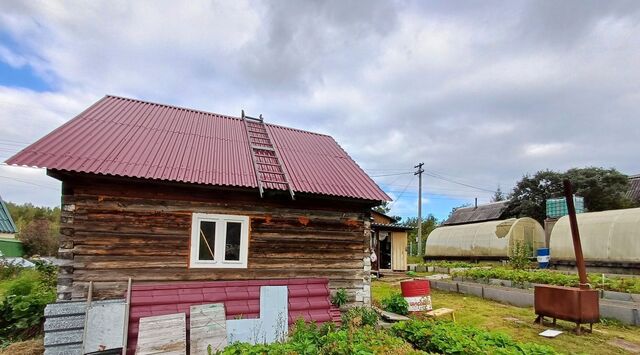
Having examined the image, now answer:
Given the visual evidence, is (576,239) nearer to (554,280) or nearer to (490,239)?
(554,280)

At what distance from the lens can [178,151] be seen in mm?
9016

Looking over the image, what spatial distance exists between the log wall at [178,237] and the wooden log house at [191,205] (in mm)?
20

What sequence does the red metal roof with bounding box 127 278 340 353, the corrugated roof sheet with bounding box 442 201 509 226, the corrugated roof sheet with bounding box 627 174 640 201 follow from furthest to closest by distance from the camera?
the corrugated roof sheet with bounding box 442 201 509 226 < the corrugated roof sheet with bounding box 627 174 640 201 < the red metal roof with bounding box 127 278 340 353

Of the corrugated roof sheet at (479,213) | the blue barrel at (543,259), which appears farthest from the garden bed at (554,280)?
the corrugated roof sheet at (479,213)

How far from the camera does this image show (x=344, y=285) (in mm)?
9523

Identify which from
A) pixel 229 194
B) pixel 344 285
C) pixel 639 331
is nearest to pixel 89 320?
pixel 229 194

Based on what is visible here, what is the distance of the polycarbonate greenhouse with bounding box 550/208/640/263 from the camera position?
1714 cm

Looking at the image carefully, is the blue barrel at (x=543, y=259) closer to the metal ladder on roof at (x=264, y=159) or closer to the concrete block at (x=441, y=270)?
the concrete block at (x=441, y=270)

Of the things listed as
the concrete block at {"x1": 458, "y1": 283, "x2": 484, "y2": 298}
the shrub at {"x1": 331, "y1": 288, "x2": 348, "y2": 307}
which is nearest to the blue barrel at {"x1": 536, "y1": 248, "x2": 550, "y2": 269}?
the concrete block at {"x1": 458, "y1": 283, "x2": 484, "y2": 298}

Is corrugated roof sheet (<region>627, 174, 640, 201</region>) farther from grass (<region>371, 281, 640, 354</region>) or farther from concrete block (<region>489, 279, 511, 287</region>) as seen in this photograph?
grass (<region>371, 281, 640, 354</region>)

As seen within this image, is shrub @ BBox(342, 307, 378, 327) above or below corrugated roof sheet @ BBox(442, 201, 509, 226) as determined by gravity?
below

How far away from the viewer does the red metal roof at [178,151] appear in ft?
24.6

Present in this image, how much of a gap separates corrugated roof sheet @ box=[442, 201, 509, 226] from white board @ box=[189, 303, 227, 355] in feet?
114

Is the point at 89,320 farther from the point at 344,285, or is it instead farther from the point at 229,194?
the point at 344,285
